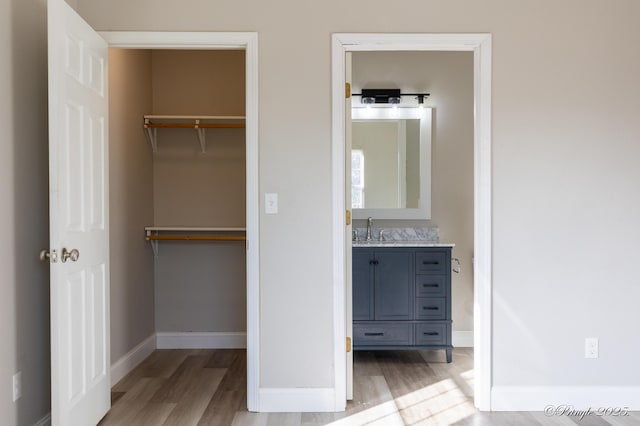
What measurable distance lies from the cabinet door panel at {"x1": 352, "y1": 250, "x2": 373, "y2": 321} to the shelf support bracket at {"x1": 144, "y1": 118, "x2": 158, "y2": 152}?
1.85 meters

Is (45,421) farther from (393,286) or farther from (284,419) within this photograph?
(393,286)

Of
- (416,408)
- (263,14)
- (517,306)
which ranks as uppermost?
(263,14)

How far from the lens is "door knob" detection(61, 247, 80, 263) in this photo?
7.04 ft

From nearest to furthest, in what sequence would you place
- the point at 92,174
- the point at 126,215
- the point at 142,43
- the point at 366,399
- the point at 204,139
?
the point at 92,174 < the point at 142,43 < the point at 366,399 < the point at 126,215 < the point at 204,139

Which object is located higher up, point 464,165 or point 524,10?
point 524,10

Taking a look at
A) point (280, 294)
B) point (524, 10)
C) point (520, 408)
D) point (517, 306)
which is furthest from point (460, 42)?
point (520, 408)

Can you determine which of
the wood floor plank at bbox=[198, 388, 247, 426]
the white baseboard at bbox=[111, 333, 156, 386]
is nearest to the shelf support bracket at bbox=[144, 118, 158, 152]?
the white baseboard at bbox=[111, 333, 156, 386]

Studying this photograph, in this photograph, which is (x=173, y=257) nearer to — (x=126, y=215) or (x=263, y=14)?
(x=126, y=215)

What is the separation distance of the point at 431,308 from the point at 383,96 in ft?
5.81

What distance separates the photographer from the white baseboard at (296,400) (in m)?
2.75

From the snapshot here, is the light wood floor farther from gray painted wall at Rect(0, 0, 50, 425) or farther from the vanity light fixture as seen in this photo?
the vanity light fixture

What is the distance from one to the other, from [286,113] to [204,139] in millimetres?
1425

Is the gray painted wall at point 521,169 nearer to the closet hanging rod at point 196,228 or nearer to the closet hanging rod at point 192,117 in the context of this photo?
the closet hanging rod at point 192,117

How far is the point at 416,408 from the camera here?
2.84 metres
